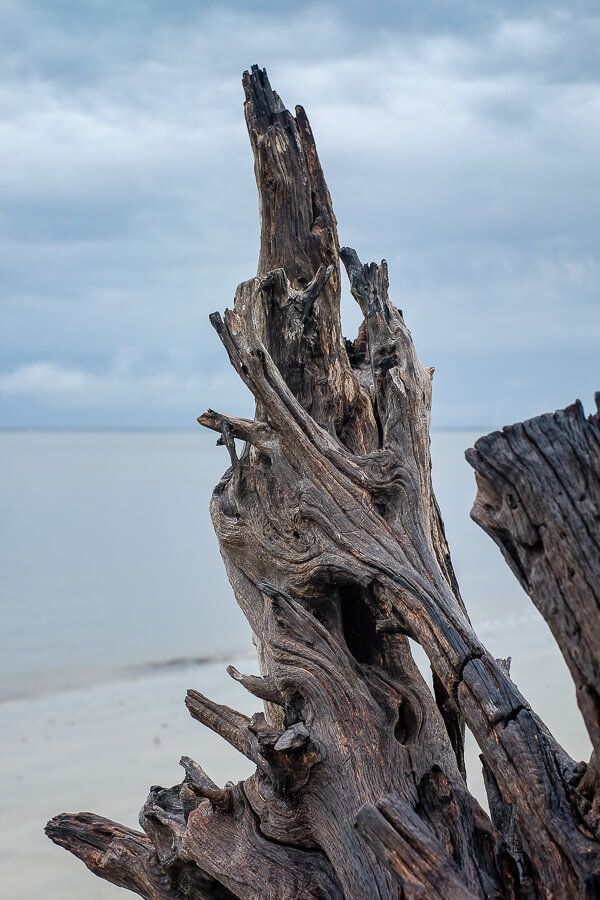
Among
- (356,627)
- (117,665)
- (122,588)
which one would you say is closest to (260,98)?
(356,627)

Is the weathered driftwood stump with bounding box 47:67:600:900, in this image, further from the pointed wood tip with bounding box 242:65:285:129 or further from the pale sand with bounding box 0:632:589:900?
the pale sand with bounding box 0:632:589:900

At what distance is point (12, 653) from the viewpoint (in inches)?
548

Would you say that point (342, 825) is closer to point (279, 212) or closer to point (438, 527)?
point (438, 527)

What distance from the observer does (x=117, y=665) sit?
1352 centimetres

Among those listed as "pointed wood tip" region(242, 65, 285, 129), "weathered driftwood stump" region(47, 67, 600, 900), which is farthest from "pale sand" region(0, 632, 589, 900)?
"pointed wood tip" region(242, 65, 285, 129)

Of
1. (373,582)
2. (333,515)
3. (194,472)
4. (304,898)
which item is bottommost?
(304,898)

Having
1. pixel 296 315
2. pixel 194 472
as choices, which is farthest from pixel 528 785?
pixel 194 472

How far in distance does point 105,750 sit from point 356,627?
560 centimetres

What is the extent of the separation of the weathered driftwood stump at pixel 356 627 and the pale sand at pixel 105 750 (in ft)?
9.50

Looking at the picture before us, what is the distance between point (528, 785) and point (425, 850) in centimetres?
49

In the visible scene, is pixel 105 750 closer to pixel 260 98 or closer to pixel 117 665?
pixel 117 665

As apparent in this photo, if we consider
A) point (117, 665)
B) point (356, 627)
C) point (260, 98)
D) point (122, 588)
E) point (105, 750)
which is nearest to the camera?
point (356, 627)

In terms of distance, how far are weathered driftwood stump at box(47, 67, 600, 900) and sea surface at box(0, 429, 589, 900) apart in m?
3.38

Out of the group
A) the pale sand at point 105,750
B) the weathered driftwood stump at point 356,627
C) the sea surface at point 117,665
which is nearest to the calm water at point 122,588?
the sea surface at point 117,665
